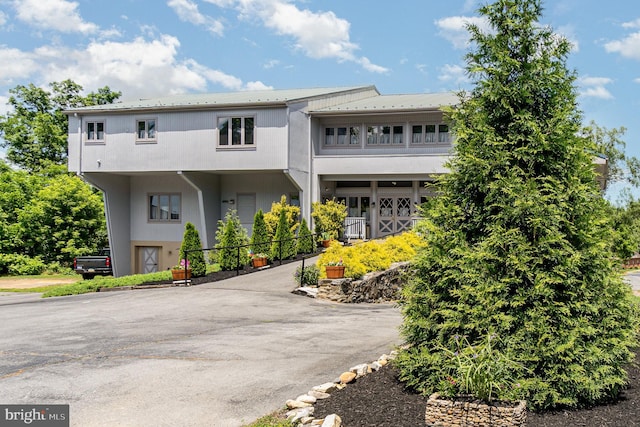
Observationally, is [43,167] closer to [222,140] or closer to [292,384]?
[222,140]

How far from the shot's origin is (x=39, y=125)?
38281mm

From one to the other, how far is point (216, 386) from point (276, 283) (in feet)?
34.0

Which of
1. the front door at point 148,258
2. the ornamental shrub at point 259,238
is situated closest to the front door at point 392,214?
the ornamental shrub at point 259,238

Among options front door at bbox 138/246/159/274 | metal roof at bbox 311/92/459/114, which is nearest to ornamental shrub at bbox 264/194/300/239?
metal roof at bbox 311/92/459/114

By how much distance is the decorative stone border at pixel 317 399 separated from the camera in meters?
4.90

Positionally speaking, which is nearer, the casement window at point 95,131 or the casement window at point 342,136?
the casement window at point 95,131

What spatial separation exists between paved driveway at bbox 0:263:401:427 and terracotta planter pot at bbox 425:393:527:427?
75.6 inches

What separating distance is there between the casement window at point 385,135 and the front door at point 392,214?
9.05ft

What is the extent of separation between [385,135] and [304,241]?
724 centimetres

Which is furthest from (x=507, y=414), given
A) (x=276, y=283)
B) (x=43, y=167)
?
(x=43, y=167)

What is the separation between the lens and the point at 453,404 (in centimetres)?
449

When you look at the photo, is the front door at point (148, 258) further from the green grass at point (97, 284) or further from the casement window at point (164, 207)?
the green grass at point (97, 284)

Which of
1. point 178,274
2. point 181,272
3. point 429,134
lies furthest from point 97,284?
point 429,134

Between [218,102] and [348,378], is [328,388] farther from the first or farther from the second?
[218,102]
